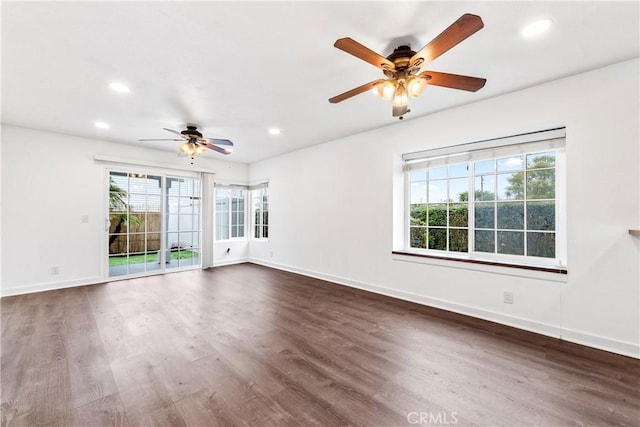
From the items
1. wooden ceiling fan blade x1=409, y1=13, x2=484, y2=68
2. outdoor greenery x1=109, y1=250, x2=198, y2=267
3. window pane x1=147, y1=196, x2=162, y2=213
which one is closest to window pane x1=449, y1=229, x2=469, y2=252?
wooden ceiling fan blade x1=409, y1=13, x2=484, y2=68

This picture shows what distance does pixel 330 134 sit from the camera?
464 centimetres

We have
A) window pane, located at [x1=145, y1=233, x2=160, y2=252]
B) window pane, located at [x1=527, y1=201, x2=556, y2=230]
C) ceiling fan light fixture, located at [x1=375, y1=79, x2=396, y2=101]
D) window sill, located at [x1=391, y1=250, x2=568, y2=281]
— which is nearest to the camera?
ceiling fan light fixture, located at [x1=375, y1=79, x2=396, y2=101]

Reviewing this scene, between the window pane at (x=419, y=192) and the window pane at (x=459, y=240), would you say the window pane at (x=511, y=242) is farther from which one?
the window pane at (x=419, y=192)

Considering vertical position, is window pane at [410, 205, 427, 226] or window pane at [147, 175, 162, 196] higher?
window pane at [147, 175, 162, 196]

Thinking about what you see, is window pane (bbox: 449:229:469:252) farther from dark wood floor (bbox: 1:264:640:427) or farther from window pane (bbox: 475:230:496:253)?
dark wood floor (bbox: 1:264:640:427)

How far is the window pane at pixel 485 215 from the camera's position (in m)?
3.36

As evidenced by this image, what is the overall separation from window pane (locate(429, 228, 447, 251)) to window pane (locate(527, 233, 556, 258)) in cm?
96

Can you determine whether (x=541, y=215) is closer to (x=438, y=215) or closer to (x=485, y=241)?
(x=485, y=241)

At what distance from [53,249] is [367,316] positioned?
16.7 feet

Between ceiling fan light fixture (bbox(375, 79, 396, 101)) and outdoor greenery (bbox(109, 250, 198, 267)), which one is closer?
ceiling fan light fixture (bbox(375, 79, 396, 101))

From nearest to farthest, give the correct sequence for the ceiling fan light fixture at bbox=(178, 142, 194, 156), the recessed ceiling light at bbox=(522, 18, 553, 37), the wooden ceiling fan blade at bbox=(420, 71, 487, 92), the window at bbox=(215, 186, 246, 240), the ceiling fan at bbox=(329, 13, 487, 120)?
the ceiling fan at bbox=(329, 13, 487, 120) → the recessed ceiling light at bbox=(522, 18, 553, 37) → the wooden ceiling fan blade at bbox=(420, 71, 487, 92) → the ceiling fan light fixture at bbox=(178, 142, 194, 156) → the window at bbox=(215, 186, 246, 240)

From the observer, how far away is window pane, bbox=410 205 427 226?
13.3 feet

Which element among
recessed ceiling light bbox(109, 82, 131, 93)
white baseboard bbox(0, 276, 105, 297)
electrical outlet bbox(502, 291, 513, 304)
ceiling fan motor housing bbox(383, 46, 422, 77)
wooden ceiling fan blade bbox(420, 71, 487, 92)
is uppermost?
recessed ceiling light bbox(109, 82, 131, 93)

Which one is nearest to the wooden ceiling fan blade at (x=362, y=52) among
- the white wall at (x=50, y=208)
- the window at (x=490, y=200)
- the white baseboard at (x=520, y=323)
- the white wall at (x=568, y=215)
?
the white wall at (x=568, y=215)
